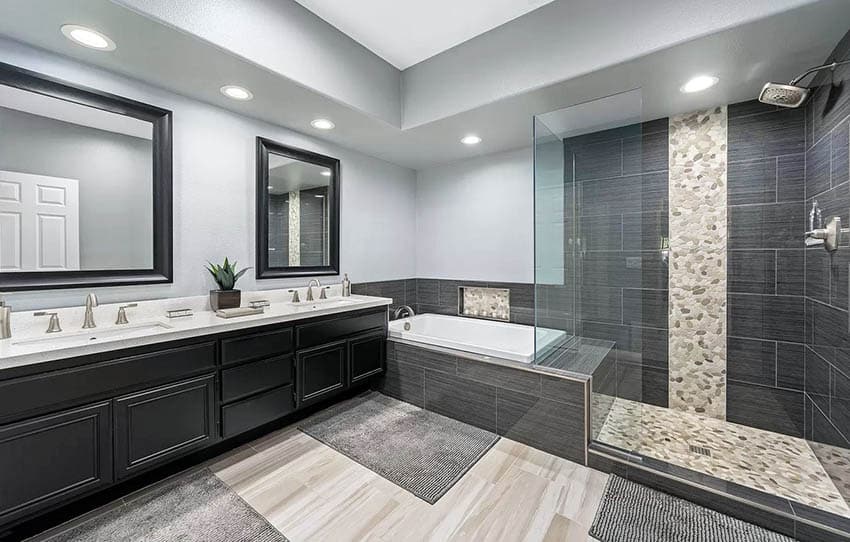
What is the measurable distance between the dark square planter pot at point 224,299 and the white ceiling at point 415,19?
1.94 meters

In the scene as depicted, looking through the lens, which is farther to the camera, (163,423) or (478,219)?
(478,219)

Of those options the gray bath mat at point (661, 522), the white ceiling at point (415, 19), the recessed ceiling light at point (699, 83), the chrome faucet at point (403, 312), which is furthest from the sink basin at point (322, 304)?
the recessed ceiling light at point (699, 83)

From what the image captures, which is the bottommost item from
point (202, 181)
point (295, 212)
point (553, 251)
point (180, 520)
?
point (180, 520)

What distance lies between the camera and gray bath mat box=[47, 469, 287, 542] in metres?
1.62

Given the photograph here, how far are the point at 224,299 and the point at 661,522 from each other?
2.85 meters

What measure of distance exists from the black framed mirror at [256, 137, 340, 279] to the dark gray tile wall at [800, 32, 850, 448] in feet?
11.1

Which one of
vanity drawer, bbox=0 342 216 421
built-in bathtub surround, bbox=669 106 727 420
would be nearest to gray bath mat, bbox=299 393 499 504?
vanity drawer, bbox=0 342 216 421

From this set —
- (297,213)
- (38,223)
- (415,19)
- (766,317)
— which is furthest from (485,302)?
(38,223)

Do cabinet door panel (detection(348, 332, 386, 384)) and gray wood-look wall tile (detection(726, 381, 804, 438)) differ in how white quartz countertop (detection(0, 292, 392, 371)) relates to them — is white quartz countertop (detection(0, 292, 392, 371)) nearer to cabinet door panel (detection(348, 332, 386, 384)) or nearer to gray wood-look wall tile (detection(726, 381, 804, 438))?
cabinet door panel (detection(348, 332, 386, 384))

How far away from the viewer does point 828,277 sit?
2.01 m

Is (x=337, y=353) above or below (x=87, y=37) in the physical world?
below

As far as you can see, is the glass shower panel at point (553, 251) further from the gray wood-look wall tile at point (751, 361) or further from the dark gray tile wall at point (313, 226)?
the dark gray tile wall at point (313, 226)

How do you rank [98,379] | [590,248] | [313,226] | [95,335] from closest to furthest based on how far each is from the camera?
[98,379] < [95,335] < [590,248] < [313,226]

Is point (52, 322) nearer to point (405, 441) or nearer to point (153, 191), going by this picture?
point (153, 191)
